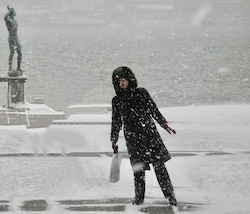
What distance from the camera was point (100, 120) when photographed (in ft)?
41.8

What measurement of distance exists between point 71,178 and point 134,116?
1.73m

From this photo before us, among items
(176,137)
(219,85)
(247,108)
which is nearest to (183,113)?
(247,108)

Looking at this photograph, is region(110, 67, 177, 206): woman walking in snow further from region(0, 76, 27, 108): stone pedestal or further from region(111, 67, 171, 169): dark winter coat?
region(0, 76, 27, 108): stone pedestal

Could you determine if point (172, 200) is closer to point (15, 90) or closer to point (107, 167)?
point (107, 167)

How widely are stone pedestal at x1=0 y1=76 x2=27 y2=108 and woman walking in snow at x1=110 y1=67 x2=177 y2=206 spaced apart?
11.9 metres

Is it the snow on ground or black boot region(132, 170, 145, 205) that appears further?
the snow on ground

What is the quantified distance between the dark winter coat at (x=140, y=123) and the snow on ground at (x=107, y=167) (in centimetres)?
56

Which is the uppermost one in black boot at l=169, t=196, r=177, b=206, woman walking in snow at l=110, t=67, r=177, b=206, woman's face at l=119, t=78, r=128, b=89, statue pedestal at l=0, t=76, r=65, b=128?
woman's face at l=119, t=78, r=128, b=89

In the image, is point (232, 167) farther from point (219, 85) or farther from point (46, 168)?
point (219, 85)

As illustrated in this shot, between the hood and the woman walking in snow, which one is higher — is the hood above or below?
above

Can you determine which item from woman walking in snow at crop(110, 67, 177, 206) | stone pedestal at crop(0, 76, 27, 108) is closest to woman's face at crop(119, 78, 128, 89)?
woman walking in snow at crop(110, 67, 177, 206)

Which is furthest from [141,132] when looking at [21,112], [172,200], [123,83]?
[21,112]

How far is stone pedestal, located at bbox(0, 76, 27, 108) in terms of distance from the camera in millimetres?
17328

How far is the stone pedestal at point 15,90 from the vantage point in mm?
17328
